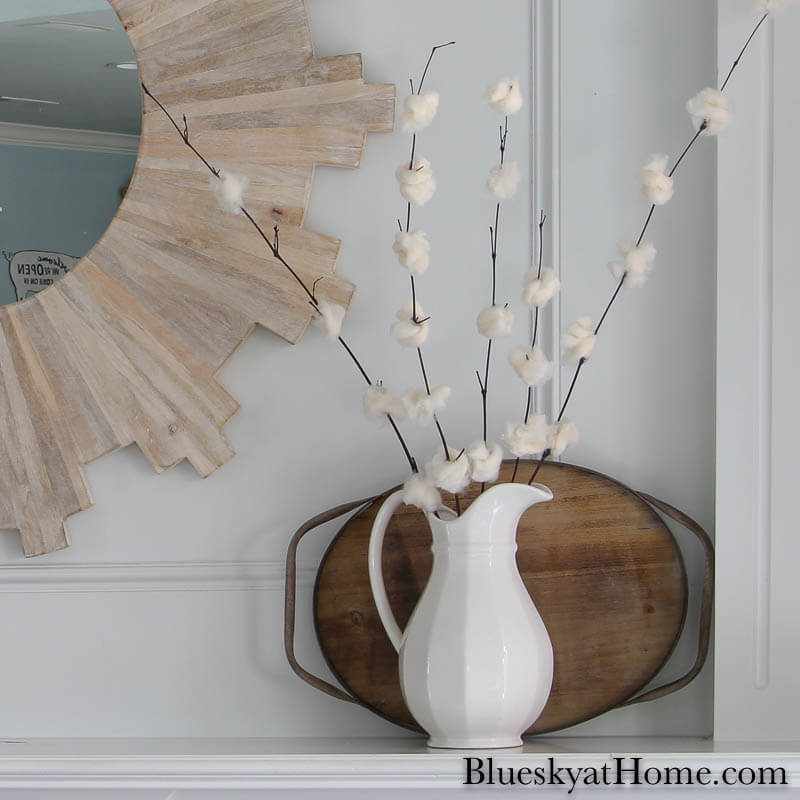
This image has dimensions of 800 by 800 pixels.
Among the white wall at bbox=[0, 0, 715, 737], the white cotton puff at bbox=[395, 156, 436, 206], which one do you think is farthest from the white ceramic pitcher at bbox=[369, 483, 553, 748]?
the white cotton puff at bbox=[395, 156, 436, 206]

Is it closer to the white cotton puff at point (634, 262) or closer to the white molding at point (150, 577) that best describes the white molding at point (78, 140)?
the white molding at point (150, 577)

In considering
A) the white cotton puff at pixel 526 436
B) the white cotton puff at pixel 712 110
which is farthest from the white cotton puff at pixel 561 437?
the white cotton puff at pixel 712 110

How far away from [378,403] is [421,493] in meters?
0.11

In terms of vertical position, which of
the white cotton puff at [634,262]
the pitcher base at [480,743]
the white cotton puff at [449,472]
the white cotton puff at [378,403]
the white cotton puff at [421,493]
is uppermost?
the white cotton puff at [634,262]

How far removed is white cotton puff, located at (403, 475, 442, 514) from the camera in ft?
3.77

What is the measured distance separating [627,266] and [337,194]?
424 mm

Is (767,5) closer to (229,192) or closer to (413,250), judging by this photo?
(413,250)

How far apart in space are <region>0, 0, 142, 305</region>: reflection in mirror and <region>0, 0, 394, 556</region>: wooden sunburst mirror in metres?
0.03

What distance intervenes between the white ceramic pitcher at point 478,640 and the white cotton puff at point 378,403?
0.12 meters

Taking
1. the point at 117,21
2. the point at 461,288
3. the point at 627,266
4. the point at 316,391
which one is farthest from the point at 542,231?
the point at 117,21

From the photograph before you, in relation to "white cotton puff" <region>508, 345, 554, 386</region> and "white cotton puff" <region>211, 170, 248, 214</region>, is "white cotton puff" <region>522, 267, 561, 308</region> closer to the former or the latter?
"white cotton puff" <region>508, 345, 554, 386</region>

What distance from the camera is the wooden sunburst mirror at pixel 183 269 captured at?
4.49ft

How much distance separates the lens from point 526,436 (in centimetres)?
113
